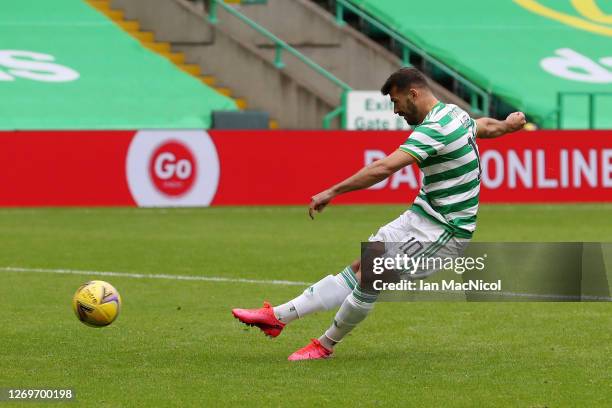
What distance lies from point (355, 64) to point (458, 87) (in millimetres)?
2352

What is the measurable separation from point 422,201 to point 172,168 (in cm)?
1264

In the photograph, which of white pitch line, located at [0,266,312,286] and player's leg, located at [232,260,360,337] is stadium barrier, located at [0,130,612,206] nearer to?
white pitch line, located at [0,266,312,286]

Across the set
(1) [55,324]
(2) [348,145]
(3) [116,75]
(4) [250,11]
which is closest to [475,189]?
(1) [55,324]

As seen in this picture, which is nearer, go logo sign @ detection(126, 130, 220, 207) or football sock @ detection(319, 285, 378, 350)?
football sock @ detection(319, 285, 378, 350)

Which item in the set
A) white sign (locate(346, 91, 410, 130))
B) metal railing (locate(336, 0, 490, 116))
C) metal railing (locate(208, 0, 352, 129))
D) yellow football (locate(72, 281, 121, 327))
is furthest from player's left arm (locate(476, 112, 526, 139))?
metal railing (locate(336, 0, 490, 116))

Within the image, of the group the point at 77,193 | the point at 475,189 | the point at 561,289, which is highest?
the point at 475,189

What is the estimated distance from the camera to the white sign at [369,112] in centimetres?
2495

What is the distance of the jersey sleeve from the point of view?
293 inches

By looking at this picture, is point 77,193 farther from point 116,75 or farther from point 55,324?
point 55,324

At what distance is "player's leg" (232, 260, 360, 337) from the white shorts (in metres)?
0.29

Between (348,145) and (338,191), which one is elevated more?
(338,191)

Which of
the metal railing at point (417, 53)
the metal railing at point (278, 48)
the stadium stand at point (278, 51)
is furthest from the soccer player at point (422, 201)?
the metal railing at point (417, 53)

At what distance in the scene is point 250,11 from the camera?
96.4 ft

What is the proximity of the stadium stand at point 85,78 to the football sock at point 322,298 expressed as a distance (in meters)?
17.9
